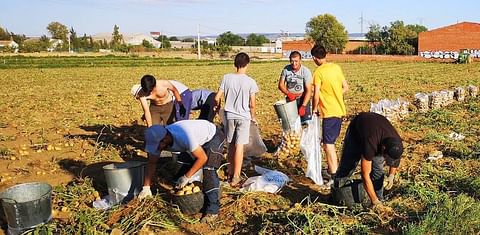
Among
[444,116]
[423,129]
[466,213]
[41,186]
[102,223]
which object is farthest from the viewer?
[444,116]

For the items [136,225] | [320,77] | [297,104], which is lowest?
[136,225]

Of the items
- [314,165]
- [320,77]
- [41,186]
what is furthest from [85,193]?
[320,77]

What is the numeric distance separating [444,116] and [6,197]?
806 cm

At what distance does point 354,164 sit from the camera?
438cm

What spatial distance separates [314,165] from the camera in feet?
17.3

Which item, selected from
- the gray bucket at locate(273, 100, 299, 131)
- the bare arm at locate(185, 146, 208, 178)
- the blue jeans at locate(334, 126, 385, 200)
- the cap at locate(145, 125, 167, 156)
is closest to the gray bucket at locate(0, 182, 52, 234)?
the cap at locate(145, 125, 167, 156)

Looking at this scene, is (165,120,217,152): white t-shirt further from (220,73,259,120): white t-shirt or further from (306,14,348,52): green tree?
(306,14,348,52): green tree

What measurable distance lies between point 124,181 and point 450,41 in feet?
169

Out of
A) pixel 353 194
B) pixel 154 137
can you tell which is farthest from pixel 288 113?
pixel 154 137

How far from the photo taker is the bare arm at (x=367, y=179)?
3.80 m

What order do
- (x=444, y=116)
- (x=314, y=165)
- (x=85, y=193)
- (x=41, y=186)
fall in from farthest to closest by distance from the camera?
1. (x=444, y=116)
2. (x=314, y=165)
3. (x=85, y=193)
4. (x=41, y=186)

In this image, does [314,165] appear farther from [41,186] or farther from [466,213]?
[41,186]

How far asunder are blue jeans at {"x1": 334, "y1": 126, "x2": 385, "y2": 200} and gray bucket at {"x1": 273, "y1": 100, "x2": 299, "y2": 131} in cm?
174

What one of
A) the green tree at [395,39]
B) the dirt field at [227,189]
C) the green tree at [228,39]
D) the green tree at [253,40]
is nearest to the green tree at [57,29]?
the green tree at [228,39]
